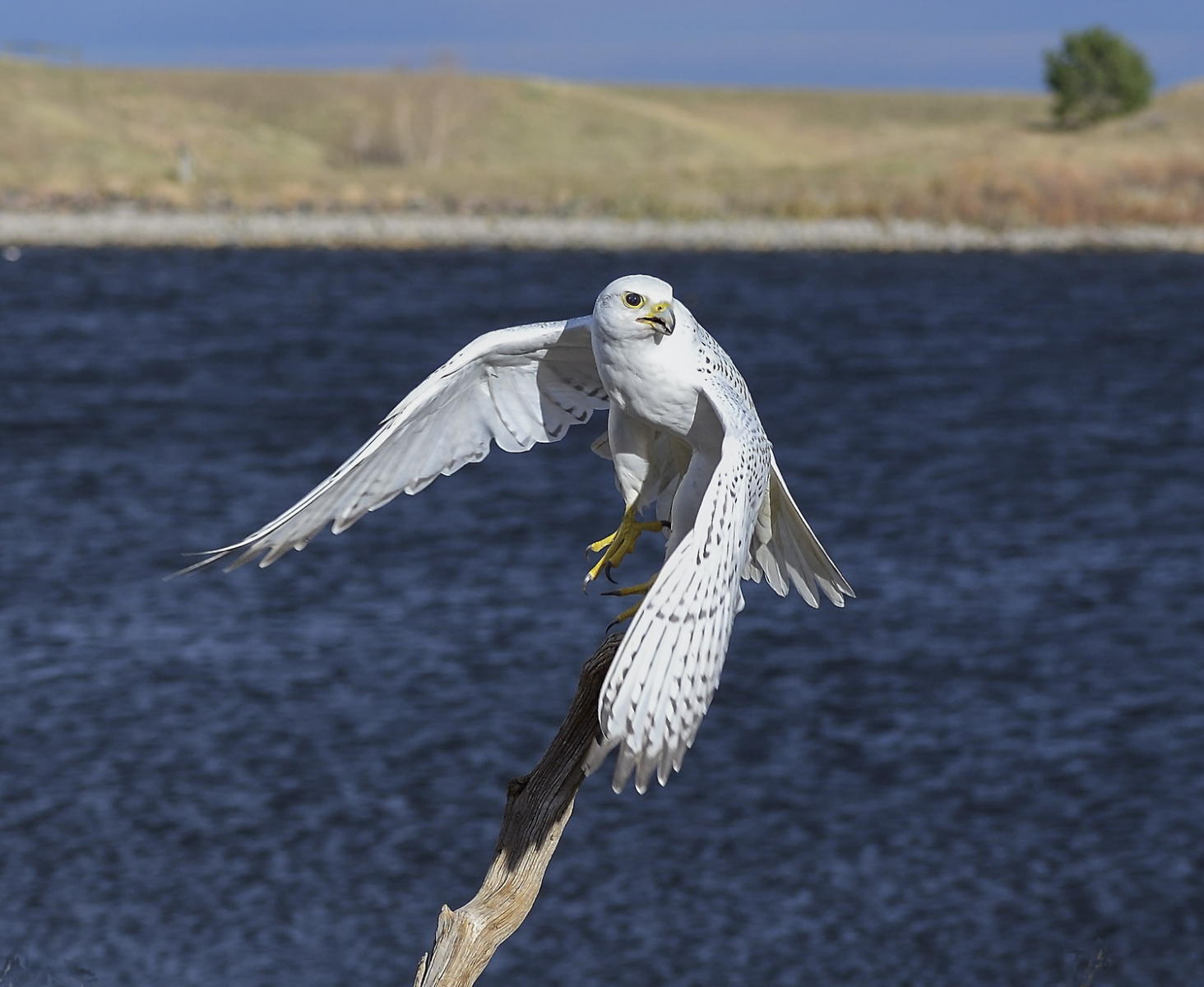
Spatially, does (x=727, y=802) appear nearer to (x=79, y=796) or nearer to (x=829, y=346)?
(x=79, y=796)

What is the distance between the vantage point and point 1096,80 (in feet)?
253

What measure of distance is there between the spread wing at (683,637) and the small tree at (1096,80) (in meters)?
76.5

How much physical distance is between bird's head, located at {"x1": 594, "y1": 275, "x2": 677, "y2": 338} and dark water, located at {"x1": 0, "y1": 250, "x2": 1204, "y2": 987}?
623cm

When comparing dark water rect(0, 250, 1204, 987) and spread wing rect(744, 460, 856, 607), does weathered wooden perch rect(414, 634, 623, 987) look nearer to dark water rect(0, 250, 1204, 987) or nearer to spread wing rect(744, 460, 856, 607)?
spread wing rect(744, 460, 856, 607)

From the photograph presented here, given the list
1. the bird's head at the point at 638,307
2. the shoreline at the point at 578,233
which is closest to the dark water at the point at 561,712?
the bird's head at the point at 638,307

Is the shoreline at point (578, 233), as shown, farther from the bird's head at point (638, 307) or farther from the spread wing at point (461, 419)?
the bird's head at point (638, 307)

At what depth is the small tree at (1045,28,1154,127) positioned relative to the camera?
7694 cm

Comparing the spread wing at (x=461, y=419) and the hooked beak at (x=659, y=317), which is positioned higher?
the hooked beak at (x=659, y=317)

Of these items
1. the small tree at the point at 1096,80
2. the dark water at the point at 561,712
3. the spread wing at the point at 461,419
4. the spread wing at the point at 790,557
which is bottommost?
the dark water at the point at 561,712

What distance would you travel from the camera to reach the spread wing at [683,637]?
4516mm

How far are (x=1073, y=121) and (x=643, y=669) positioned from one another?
3107 inches

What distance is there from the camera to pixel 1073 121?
256ft

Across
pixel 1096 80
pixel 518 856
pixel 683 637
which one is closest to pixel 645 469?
pixel 683 637

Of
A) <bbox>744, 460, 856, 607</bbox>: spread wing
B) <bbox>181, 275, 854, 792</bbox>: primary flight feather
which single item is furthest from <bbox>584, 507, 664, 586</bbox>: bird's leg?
<bbox>744, 460, 856, 607</bbox>: spread wing
